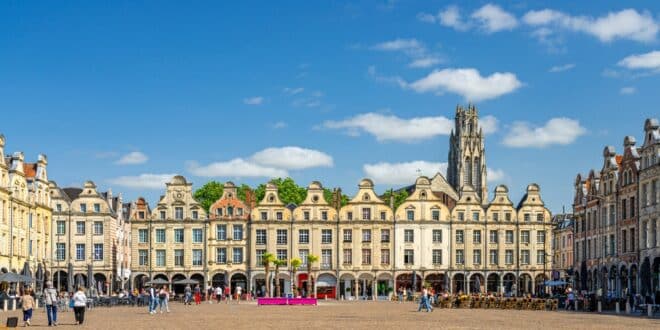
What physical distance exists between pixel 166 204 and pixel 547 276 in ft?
123

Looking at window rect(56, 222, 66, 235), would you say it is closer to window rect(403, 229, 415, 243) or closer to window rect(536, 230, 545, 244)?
window rect(403, 229, 415, 243)

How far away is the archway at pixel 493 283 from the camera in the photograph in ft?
336

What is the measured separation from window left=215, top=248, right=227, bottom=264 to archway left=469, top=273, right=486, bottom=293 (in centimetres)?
2393

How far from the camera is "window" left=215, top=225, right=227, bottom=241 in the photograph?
10025 centimetres

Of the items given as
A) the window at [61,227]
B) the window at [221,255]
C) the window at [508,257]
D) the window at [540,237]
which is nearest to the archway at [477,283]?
the window at [508,257]

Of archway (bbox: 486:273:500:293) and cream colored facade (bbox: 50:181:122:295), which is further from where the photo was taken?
archway (bbox: 486:273:500:293)

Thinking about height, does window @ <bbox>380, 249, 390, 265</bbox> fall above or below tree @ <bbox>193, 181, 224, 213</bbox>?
below

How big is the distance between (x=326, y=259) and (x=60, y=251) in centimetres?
2472

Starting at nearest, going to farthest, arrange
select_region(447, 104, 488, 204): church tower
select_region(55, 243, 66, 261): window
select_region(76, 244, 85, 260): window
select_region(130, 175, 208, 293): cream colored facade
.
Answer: select_region(55, 243, 66, 261): window, select_region(76, 244, 85, 260): window, select_region(130, 175, 208, 293): cream colored facade, select_region(447, 104, 488, 204): church tower

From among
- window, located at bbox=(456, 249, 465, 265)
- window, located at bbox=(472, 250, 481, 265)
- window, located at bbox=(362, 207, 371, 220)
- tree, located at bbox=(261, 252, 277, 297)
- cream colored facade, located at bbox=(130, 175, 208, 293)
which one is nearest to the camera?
tree, located at bbox=(261, 252, 277, 297)

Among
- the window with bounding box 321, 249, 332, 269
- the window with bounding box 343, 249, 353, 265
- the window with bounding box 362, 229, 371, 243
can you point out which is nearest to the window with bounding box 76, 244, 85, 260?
the window with bounding box 321, 249, 332, 269

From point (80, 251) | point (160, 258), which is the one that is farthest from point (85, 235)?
point (160, 258)

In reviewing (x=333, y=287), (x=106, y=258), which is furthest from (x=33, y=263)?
(x=333, y=287)

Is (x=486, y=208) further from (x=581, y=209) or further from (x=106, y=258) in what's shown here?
(x=106, y=258)
